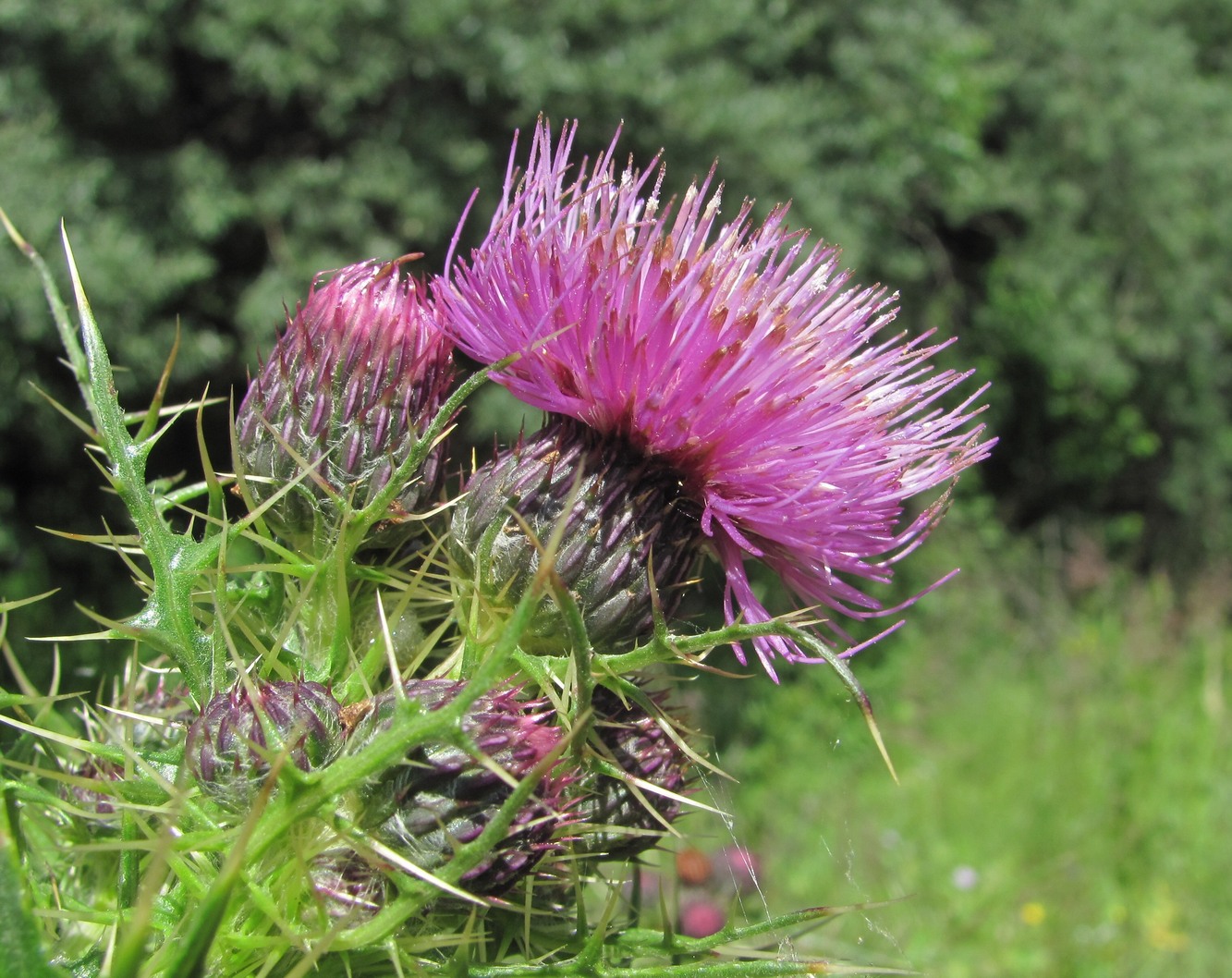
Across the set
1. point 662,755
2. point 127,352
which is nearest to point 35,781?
point 662,755

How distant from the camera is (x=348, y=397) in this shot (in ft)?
4.28

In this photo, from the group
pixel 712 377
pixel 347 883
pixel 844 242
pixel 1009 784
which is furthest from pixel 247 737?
pixel 1009 784

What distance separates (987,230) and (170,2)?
19.5 feet

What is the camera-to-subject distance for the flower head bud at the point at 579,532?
125 cm

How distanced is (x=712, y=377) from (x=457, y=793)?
1.83ft

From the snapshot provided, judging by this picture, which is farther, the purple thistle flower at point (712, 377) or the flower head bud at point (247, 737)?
the purple thistle flower at point (712, 377)

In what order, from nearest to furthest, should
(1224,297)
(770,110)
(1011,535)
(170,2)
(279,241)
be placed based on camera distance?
(170,2)
(279,241)
(770,110)
(1224,297)
(1011,535)

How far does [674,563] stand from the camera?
1355 millimetres

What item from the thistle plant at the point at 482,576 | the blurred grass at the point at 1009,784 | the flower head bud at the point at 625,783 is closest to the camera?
the thistle plant at the point at 482,576

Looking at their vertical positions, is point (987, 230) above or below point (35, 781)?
above

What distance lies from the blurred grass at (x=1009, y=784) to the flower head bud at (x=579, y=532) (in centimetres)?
202

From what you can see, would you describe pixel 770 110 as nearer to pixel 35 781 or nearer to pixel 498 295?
pixel 498 295

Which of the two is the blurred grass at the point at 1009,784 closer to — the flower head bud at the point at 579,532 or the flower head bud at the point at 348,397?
the flower head bud at the point at 579,532

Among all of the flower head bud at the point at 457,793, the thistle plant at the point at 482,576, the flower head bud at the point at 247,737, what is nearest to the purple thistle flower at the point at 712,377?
the thistle plant at the point at 482,576
